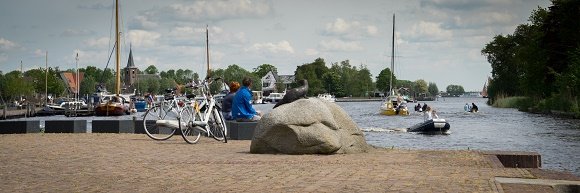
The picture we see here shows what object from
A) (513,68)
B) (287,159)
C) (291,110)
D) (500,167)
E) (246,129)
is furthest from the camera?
(513,68)

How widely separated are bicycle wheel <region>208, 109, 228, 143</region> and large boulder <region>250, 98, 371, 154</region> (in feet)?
11.6

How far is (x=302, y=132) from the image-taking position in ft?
52.2

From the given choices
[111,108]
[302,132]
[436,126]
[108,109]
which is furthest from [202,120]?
[108,109]

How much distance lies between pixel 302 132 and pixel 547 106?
243ft

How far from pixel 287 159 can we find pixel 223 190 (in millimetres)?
4677

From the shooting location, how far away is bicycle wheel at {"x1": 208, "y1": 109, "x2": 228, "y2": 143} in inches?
784

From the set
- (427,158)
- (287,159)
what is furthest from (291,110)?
(427,158)

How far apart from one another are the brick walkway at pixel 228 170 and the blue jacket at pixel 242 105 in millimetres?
2949

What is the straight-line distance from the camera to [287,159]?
14.7 metres

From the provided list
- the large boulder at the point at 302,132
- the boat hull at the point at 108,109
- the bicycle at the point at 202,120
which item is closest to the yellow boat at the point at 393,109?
the boat hull at the point at 108,109

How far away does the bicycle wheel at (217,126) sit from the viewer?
19906mm

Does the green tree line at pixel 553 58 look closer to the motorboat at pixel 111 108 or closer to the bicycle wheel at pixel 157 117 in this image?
the motorboat at pixel 111 108

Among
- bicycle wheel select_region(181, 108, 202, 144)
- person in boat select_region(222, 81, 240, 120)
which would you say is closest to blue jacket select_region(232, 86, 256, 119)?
person in boat select_region(222, 81, 240, 120)

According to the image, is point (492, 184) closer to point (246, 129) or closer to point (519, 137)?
point (246, 129)
